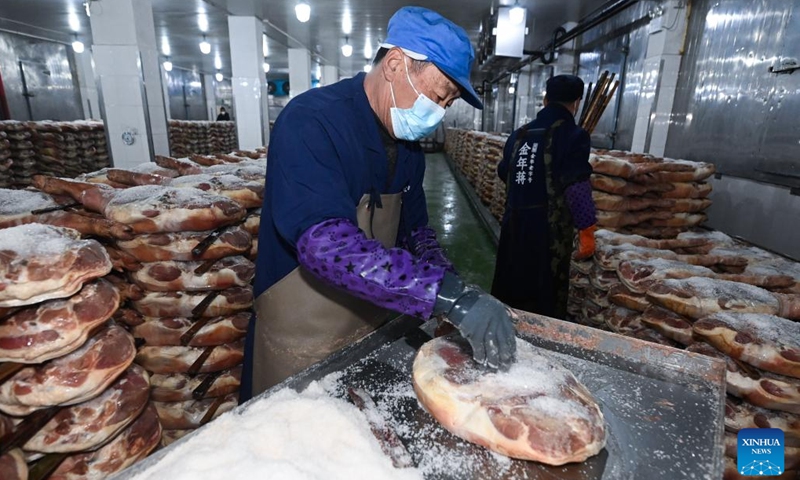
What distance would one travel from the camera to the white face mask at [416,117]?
1.58 meters

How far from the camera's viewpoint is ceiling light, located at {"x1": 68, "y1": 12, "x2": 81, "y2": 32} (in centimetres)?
937

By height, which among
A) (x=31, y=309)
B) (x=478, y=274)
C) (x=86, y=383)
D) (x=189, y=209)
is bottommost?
(x=478, y=274)

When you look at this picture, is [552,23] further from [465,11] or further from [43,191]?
[43,191]

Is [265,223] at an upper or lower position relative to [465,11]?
lower

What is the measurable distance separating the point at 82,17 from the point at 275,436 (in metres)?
12.3

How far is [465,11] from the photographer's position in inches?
324

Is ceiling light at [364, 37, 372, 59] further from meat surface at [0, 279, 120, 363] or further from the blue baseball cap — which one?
meat surface at [0, 279, 120, 363]

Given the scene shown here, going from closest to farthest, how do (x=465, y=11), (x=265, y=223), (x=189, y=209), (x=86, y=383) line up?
(x=86, y=383), (x=265, y=223), (x=189, y=209), (x=465, y=11)

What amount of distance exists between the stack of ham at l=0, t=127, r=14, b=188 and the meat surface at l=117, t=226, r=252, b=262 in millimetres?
7809

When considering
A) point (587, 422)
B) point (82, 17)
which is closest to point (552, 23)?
point (587, 422)

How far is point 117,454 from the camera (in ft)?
5.59

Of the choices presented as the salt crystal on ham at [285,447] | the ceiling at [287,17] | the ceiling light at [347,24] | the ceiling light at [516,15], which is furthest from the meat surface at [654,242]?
the ceiling light at [347,24]

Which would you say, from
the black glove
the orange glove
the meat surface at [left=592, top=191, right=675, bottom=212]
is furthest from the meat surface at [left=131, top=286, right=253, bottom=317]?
the meat surface at [left=592, top=191, right=675, bottom=212]

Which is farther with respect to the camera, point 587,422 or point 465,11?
point 465,11
